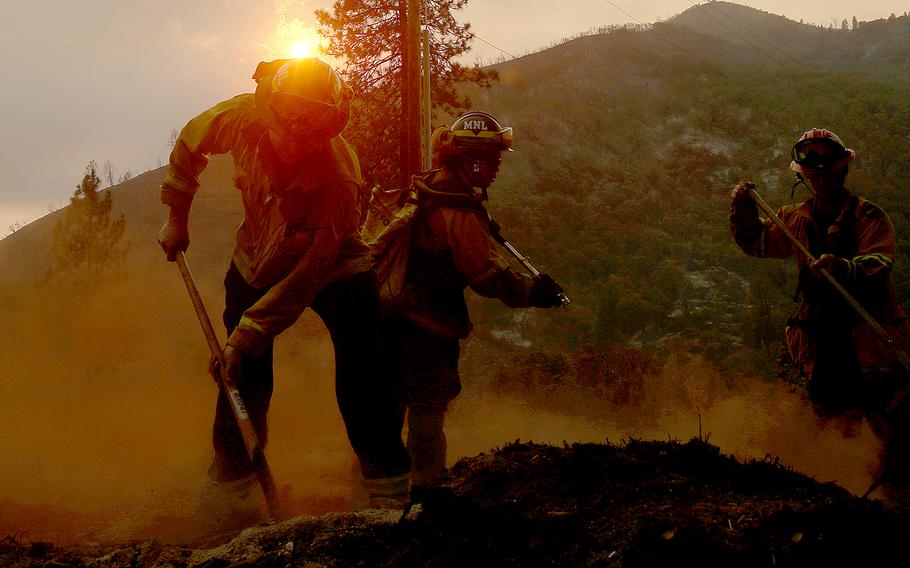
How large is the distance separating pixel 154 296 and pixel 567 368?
928 centimetres

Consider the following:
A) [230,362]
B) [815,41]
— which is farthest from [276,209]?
[815,41]

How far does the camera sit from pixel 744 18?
214 ft

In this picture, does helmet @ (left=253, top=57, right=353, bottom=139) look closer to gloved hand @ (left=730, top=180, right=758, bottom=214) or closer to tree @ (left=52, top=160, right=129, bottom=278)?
gloved hand @ (left=730, top=180, right=758, bottom=214)

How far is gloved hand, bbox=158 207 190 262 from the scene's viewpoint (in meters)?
4.47

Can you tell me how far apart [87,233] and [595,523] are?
13.9 meters

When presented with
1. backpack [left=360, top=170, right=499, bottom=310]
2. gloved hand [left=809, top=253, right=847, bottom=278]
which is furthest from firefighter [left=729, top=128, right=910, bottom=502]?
backpack [left=360, top=170, right=499, bottom=310]

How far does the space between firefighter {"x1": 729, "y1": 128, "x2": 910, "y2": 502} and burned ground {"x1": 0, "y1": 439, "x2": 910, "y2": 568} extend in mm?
1909

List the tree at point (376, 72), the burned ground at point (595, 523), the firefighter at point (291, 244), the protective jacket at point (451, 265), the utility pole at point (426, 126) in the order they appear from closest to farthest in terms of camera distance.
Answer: the burned ground at point (595, 523) < the firefighter at point (291, 244) < the protective jacket at point (451, 265) < the utility pole at point (426, 126) < the tree at point (376, 72)

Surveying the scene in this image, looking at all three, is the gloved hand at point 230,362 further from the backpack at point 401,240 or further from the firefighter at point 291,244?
the backpack at point 401,240

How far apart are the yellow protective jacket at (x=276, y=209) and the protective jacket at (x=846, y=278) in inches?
106

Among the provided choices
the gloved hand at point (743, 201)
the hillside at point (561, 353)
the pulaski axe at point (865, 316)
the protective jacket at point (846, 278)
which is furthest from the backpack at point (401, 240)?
the pulaski axe at point (865, 316)

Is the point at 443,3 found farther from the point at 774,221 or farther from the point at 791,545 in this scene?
the point at 791,545

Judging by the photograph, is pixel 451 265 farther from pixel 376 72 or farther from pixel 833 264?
pixel 376 72

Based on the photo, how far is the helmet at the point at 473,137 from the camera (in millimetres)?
4941
